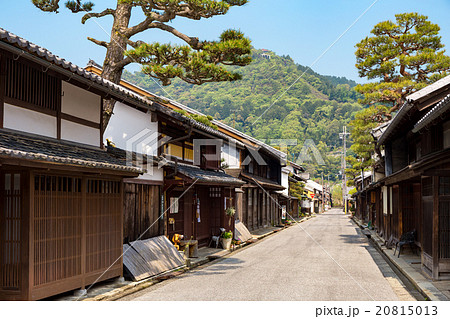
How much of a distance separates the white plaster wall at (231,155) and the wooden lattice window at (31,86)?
20.3 meters

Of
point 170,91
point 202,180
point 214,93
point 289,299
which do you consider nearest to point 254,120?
point 214,93

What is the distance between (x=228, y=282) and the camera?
1251 cm

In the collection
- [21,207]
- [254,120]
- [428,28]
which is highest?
[254,120]

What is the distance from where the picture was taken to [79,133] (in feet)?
39.5

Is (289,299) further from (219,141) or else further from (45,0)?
(219,141)

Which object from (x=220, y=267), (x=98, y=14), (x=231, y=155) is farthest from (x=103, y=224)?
(x=231, y=155)

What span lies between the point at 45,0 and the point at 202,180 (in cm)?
858

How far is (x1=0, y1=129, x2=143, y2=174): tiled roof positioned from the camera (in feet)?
25.8

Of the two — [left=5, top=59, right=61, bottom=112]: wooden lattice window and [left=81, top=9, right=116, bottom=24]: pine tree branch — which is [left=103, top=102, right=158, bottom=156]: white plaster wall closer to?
[left=81, top=9, right=116, bottom=24]: pine tree branch

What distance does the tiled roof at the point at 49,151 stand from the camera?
786 cm

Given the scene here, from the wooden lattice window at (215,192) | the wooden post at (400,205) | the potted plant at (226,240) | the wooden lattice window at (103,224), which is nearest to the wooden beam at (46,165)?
the wooden lattice window at (103,224)

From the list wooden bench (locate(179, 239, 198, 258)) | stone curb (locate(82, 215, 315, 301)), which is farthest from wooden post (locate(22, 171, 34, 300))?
wooden bench (locate(179, 239, 198, 258))

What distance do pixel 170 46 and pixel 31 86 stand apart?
175 inches

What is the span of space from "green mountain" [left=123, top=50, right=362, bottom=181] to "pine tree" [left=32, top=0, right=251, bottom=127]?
85.2m
